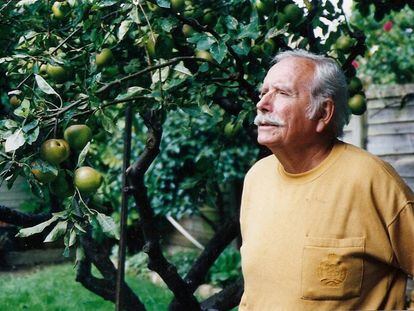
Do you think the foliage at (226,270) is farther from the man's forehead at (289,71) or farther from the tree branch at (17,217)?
the man's forehead at (289,71)

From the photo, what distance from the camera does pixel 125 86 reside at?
2291mm

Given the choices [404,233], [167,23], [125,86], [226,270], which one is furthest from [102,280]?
[226,270]

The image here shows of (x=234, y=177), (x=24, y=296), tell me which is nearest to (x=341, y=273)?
(x=24, y=296)

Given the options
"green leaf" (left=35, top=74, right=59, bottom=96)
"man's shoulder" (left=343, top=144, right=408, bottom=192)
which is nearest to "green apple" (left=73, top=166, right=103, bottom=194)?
"green leaf" (left=35, top=74, right=59, bottom=96)

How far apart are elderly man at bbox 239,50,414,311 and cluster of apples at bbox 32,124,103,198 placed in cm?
45

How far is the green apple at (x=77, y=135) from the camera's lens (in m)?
1.77

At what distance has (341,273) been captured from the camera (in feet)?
5.22

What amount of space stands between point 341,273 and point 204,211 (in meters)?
4.35

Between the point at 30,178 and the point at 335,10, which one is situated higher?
the point at 335,10

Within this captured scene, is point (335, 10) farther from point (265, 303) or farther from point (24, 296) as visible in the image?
point (24, 296)

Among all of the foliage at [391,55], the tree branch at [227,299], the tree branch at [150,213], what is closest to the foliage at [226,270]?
the foliage at [391,55]

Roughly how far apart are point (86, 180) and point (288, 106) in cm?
55

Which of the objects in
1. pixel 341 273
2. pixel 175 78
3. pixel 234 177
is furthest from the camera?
pixel 234 177

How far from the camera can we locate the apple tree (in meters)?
1.74
